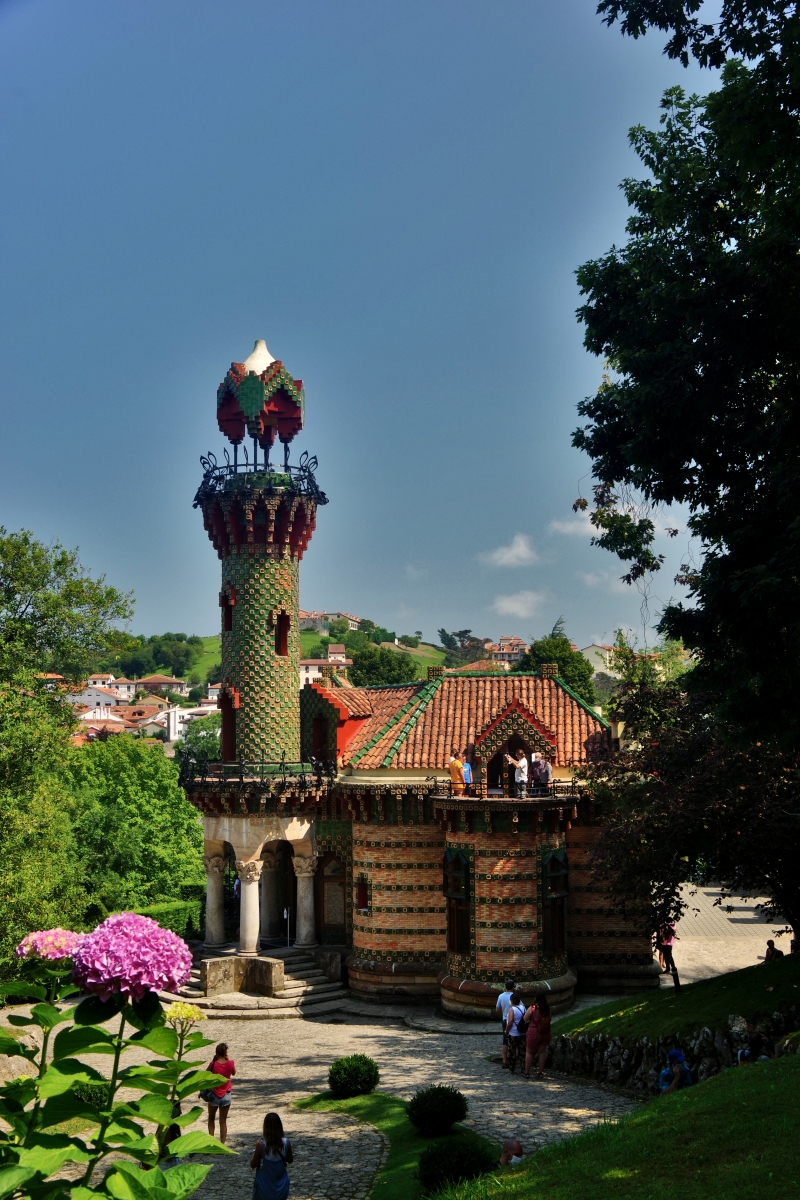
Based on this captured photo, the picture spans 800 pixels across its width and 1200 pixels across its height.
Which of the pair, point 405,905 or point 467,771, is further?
point 405,905

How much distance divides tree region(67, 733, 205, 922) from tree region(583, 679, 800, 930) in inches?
763

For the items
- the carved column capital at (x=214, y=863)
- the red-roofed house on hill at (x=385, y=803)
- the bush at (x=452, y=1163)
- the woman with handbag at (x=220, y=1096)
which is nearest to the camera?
the bush at (x=452, y=1163)

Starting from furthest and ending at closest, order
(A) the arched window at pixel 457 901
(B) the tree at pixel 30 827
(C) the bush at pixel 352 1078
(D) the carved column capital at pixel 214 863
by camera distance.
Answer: (D) the carved column capital at pixel 214 863 < (B) the tree at pixel 30 827 < (A) the arched window at pixel 457 901 < (C) the bush at pixel 352 1078

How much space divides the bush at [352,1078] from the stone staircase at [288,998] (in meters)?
8.27

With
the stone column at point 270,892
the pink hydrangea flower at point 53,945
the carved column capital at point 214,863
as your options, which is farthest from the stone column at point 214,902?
the pink hydrangea flower at point 53,945

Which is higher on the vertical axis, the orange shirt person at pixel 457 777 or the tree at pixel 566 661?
the tree at pixel 566 661

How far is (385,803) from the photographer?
29.2m

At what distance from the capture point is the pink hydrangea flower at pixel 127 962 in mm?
5930

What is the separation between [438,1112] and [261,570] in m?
18.4

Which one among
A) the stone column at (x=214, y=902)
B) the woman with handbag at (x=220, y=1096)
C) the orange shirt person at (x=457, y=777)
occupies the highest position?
the orange shirt person at (x=457, y=777)

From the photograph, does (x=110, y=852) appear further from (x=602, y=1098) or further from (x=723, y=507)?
(x=723, y=507)

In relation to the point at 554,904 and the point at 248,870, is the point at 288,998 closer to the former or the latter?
the point at 248,870

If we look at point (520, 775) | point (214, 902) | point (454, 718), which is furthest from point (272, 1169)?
point (214, 902)

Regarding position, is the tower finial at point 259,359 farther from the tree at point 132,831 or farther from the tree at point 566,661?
the tree at point 566,661
